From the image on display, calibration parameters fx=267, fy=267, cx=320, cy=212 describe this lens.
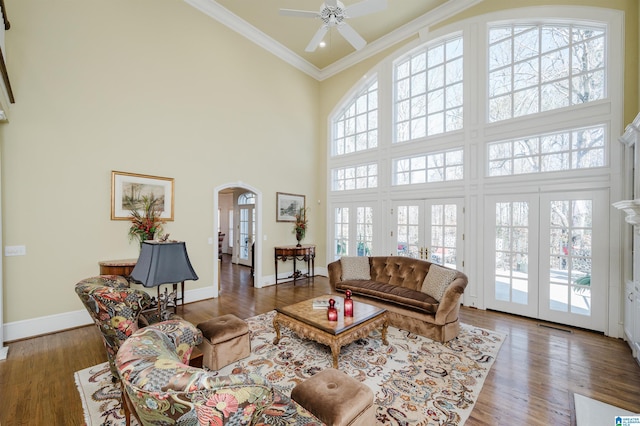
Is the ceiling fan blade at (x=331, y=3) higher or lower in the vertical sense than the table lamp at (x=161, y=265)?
higher

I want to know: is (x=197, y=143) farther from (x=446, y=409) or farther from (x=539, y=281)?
(x=539, y=281)

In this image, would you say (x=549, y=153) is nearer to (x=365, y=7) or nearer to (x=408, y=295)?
(x=408, y=295)

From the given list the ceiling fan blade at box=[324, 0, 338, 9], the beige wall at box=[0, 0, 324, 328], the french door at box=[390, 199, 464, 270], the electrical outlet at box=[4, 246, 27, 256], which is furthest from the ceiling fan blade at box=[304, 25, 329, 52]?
the electrical outlet at box=[4, 246, 27, 256]

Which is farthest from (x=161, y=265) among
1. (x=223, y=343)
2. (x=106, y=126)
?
(x=106, y=126)

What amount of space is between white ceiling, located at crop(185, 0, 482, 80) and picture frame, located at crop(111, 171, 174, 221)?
11.8 ft

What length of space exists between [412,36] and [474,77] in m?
1.86

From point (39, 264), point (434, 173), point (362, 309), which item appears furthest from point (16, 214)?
point (434, 173)

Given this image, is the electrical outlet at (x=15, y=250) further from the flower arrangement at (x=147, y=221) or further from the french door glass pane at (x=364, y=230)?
the french door glass pane at (x=364, y=230)

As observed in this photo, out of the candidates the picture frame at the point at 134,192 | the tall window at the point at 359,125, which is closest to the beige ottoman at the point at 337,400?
the picture frame at the point at 134,192

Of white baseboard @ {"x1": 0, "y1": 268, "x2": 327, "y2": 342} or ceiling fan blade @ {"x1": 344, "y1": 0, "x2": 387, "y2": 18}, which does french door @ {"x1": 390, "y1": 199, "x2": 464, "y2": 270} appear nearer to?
ceiling fan blade @ {"x1": 344, "y1": 0, "x2": 387, "y2": 18}

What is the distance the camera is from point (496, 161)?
4863mm

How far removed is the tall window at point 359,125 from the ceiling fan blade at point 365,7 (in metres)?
3.05

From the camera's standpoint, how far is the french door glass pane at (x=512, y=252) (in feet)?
14.7

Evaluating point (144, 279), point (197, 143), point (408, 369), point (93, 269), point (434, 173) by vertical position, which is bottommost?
point (408, 369)
